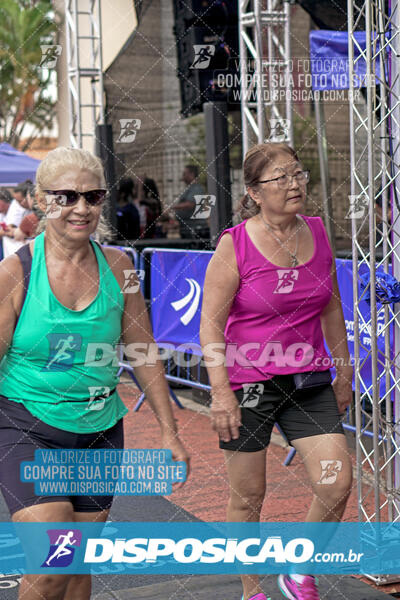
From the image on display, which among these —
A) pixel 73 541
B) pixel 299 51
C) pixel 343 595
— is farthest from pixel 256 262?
pixel 299 51

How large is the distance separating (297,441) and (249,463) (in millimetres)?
218

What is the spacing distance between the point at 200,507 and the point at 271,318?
226 cm

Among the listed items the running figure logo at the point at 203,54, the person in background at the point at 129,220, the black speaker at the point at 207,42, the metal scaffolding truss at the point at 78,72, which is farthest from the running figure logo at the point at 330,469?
the person in background at the point at 129,220

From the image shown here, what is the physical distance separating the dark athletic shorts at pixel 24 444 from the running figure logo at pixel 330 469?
3.14ft

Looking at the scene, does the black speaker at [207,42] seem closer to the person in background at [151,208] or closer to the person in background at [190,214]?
the person in background at [190,214]

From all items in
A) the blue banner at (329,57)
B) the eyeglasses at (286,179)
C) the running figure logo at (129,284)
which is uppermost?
the blue banner at (329,57)

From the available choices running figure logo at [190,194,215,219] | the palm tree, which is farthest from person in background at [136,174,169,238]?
the palm tree

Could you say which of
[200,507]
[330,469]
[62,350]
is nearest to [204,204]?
[200,507]

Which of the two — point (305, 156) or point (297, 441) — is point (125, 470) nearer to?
point (297, 441)

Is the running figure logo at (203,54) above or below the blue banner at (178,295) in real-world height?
above

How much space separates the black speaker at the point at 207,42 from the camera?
896 centimetres

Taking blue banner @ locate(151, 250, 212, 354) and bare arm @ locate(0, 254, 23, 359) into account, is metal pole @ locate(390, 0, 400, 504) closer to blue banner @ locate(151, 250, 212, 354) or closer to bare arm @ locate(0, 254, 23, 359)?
bare arm @ locate(0, 254, 23, 359)

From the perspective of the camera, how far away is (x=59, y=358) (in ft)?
8.74

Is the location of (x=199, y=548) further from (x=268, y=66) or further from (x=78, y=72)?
(x=78, y=72)
